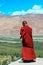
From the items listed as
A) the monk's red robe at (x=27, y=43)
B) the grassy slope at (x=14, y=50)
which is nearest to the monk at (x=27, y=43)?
the monk's red robe at (x=27, y=43)

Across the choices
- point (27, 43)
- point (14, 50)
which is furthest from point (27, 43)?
point (14, 50)

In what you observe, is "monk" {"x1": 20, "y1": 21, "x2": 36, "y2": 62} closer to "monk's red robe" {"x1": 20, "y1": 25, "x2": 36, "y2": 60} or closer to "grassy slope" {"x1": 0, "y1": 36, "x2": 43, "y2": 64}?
"monk's red robe" {"x1": 20, "y1": 25, "x2": 36, "y2": 60}

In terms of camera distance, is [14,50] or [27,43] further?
[14,50]

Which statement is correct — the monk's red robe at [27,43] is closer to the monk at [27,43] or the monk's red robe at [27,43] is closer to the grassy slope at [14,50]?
the monk at [27,43]

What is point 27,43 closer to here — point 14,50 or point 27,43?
point 27,43

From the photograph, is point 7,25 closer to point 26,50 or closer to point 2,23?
point 2,23

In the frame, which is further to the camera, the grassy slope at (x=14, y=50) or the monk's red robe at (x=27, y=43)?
the grassy slope at (x=14, y=50)

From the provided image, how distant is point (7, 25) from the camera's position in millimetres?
141500

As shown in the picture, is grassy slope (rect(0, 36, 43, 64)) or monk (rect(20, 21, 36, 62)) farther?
grassy slope (rect(0, 36, 43, 64))

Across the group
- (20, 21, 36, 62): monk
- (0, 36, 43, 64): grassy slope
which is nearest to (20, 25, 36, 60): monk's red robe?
(20, 21, 36, 62): monk

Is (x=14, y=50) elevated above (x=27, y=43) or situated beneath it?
situated beneath

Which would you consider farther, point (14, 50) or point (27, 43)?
point (14, 50)

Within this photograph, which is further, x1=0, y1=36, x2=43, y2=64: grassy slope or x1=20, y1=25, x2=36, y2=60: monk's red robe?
x1=0, y1=36, x2=43, y2=64: grassy slope

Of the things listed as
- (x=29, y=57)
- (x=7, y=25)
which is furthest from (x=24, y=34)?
(x=7, y=25)
